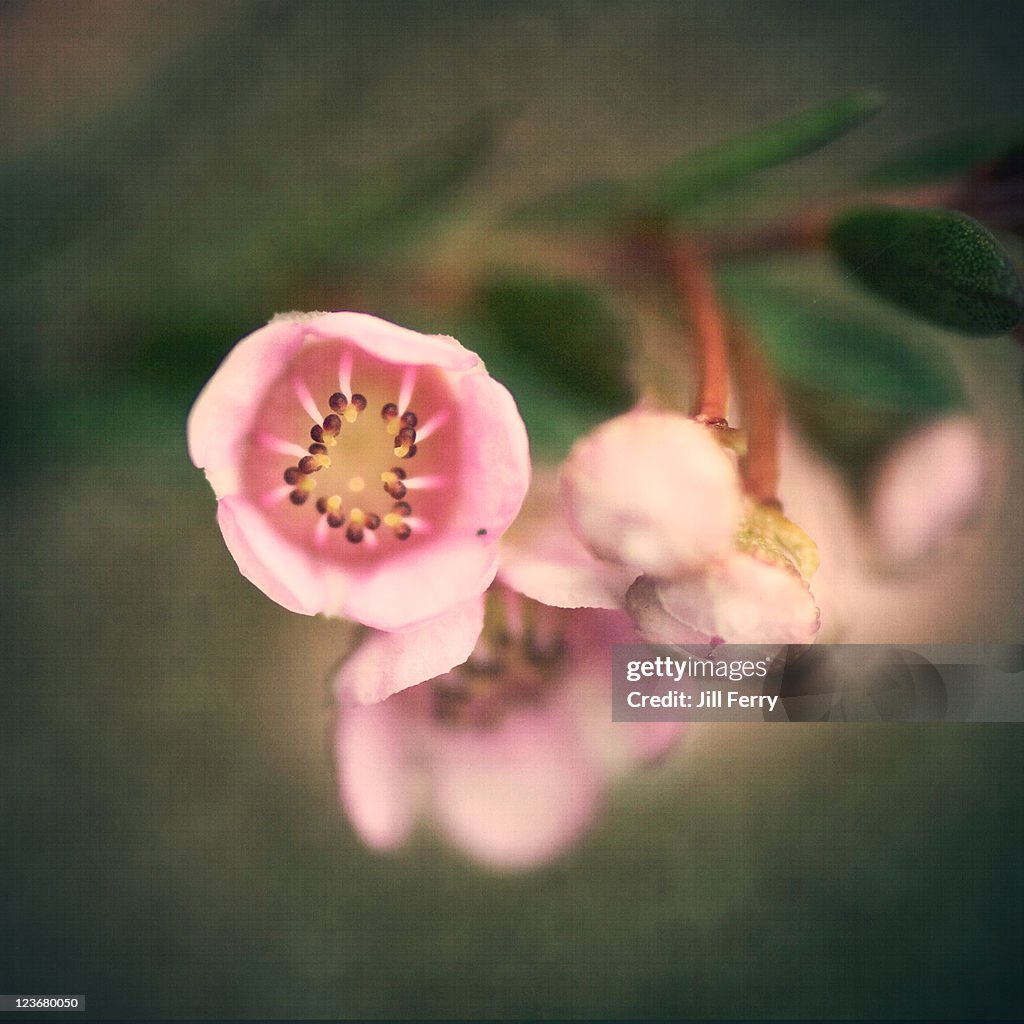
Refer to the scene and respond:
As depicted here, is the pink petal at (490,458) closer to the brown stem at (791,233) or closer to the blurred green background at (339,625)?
the blurred green background at (339,625)

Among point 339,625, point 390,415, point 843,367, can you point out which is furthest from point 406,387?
point 843,367

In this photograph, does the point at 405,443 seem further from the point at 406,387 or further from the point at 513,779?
the point at 513,779

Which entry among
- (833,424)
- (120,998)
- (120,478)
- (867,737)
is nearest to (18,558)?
(120,478)

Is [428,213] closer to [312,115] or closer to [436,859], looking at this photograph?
[312,115]

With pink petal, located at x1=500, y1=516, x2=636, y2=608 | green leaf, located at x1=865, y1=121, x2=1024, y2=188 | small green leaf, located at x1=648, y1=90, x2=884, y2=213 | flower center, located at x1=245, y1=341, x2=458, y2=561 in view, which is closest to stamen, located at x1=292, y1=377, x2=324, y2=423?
flower center, located at x1=245, y1=341, x2=458, y2=561

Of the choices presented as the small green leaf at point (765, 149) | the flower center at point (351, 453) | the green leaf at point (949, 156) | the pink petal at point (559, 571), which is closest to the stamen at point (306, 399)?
the flower center at point (351, 453)

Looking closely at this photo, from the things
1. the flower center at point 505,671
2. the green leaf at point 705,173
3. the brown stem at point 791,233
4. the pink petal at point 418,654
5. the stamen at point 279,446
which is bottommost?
the flower center at point 505,671
